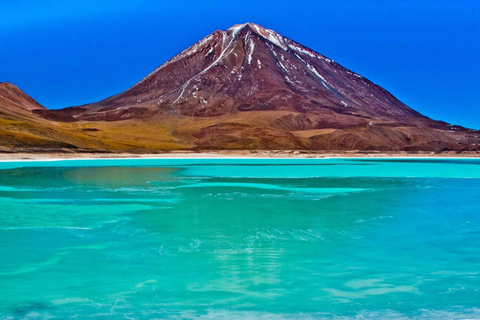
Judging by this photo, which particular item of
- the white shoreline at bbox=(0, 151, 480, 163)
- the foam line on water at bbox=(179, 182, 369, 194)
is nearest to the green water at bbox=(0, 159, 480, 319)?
the foam line on water at bbox=(179, 182, 369, 194)

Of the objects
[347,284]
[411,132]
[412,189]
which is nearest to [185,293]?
[347,284]

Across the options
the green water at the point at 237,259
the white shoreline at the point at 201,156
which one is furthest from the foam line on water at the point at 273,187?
the white shoreline at the point at 201,156

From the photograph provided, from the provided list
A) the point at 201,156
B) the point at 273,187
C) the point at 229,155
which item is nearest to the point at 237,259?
the point at 273,187

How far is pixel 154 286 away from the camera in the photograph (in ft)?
42.4

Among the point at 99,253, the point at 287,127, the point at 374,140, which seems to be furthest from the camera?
the point at 287,127

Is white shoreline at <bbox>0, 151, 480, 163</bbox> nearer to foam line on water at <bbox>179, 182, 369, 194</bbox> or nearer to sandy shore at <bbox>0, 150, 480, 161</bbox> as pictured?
sandy shore at <bbox>0, 150, 480, 161</bbox>

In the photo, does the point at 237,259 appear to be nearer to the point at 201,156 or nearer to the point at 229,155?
the point at 201,156

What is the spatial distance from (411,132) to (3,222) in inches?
6413

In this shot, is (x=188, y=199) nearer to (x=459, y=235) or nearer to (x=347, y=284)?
(x=459, y=235)

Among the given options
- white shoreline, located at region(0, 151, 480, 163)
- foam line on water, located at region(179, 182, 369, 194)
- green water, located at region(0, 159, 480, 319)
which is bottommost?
green water, located at region(0, 159, 480, 319)

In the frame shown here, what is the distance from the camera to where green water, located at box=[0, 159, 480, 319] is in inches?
454

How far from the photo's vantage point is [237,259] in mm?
15570

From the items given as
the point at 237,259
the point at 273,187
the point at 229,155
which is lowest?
the point at 237,259

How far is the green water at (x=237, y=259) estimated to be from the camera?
37.8ft
